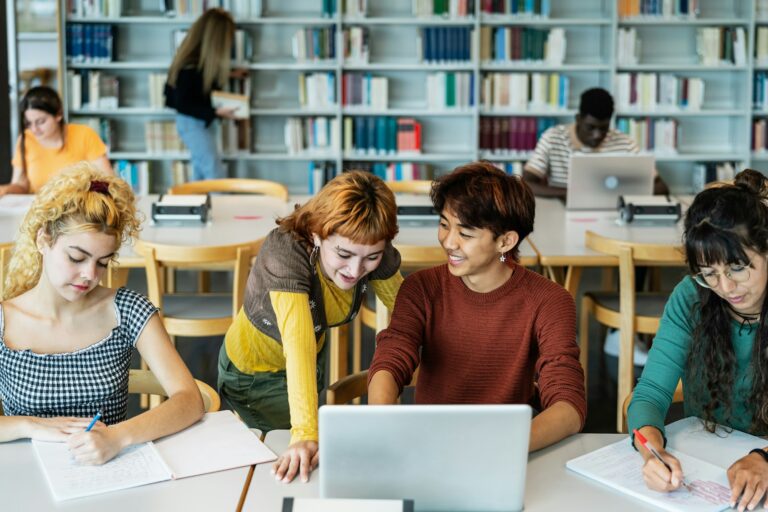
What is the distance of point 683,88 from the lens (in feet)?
20.5

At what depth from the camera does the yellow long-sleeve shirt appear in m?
1.80

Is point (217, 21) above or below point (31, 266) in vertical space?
above

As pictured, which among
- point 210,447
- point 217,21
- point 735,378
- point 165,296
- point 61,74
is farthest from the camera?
point 61,74

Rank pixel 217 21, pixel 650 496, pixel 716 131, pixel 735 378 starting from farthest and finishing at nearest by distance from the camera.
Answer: pixel 716 131 < pixel 217 21 < pixel 735 378 < pixel 650 496

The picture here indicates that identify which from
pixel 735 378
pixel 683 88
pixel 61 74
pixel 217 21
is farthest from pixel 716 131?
pixel 735 378

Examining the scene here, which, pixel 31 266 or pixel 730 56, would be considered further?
pixel 730 56

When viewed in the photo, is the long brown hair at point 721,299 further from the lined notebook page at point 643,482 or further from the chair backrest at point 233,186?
the chair backrest at point 233,186

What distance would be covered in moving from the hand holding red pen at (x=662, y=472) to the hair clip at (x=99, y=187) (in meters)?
1.10

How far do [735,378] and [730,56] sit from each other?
187 inches

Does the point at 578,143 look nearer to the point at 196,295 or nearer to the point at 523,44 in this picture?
the point at 523,44

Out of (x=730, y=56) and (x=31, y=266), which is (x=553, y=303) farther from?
(x=730, y=56)

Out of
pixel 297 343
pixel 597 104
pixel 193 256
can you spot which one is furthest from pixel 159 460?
pixel 597 104

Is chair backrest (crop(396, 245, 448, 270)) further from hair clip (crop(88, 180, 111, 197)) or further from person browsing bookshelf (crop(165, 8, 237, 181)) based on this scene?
person browsing bookshelf (crop(165, 8, 237, 181))

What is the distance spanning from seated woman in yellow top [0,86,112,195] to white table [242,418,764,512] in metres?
3.02
